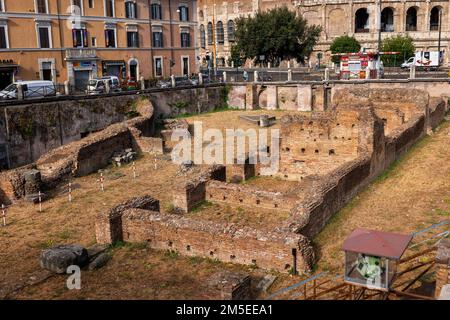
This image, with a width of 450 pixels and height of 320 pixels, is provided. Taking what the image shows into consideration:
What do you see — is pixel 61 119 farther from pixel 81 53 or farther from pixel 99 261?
pixel 99 261


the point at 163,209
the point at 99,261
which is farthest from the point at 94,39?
the point at 99,261

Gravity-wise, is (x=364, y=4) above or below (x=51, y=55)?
above

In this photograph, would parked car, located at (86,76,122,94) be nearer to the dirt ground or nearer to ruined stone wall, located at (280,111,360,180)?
the dirt ground

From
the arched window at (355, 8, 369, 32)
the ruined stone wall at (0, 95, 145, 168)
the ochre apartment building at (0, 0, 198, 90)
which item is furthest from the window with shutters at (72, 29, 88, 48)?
the arched window at (355, 8, 369, 32)

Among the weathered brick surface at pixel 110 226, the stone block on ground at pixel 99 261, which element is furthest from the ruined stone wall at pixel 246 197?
the stone block on ground at pixel 99 261

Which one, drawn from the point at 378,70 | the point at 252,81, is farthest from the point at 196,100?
the point at 378,70

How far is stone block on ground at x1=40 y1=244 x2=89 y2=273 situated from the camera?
1256 centimetres

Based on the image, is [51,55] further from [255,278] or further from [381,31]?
[381,31]

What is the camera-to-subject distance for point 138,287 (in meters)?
11.8

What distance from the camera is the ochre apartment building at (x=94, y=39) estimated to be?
120 feet

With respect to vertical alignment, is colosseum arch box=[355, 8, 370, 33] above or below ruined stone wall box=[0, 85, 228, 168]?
above

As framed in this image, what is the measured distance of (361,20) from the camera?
67.5 m

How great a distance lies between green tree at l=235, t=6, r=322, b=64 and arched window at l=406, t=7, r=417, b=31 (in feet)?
58.6

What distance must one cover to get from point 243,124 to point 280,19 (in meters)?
21.8
